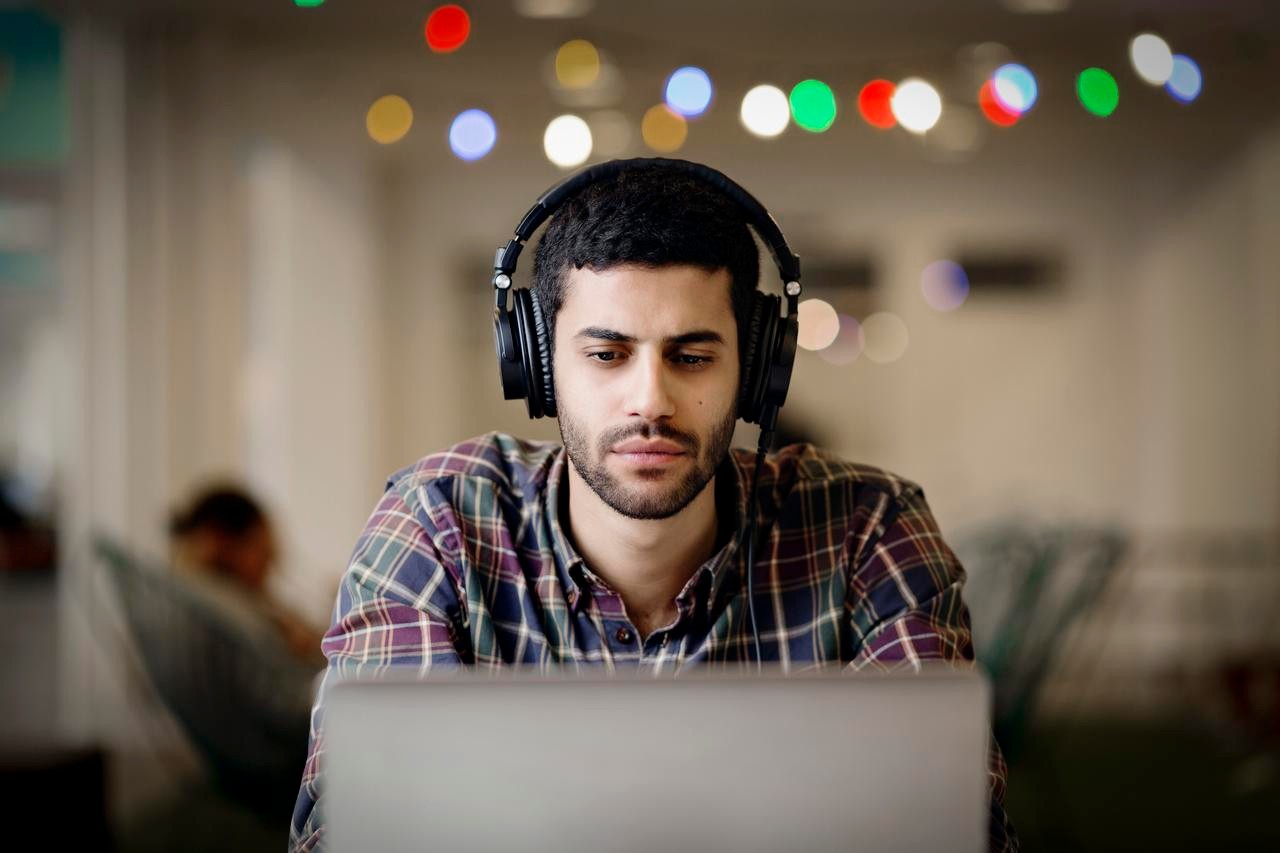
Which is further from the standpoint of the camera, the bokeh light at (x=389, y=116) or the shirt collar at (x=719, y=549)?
the bokeh light at (x=389, y=116)

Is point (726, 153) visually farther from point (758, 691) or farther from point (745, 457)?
point (758, 691)

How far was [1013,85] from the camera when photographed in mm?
3943

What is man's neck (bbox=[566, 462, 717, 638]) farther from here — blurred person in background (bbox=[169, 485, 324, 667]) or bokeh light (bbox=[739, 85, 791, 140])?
bokeh light (bbox=[739, 85, 791, 140])

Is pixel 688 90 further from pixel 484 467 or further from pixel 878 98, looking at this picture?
pixel 484 467

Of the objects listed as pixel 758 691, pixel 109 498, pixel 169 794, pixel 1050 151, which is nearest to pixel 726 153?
pixel 1050 151

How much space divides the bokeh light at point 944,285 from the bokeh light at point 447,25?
10.5 ft

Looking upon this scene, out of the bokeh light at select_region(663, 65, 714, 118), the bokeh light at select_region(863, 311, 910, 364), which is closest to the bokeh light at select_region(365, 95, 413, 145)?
Answer: the bokeh light at select_region(663, 65, 714, 118)

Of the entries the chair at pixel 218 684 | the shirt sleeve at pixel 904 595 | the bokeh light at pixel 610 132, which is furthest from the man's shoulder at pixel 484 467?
the bokeh light at pixel 610 132

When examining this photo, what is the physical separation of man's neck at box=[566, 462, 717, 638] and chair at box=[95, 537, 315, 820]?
1.44 meters

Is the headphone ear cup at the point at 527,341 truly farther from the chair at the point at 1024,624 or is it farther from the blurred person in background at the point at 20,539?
the blurred person in background at the point at 20,539

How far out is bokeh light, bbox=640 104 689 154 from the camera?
5.45 metres

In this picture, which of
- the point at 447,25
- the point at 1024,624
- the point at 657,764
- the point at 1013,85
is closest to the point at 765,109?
the point at 1013,85

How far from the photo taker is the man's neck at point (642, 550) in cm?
134

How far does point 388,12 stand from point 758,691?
169 inches
